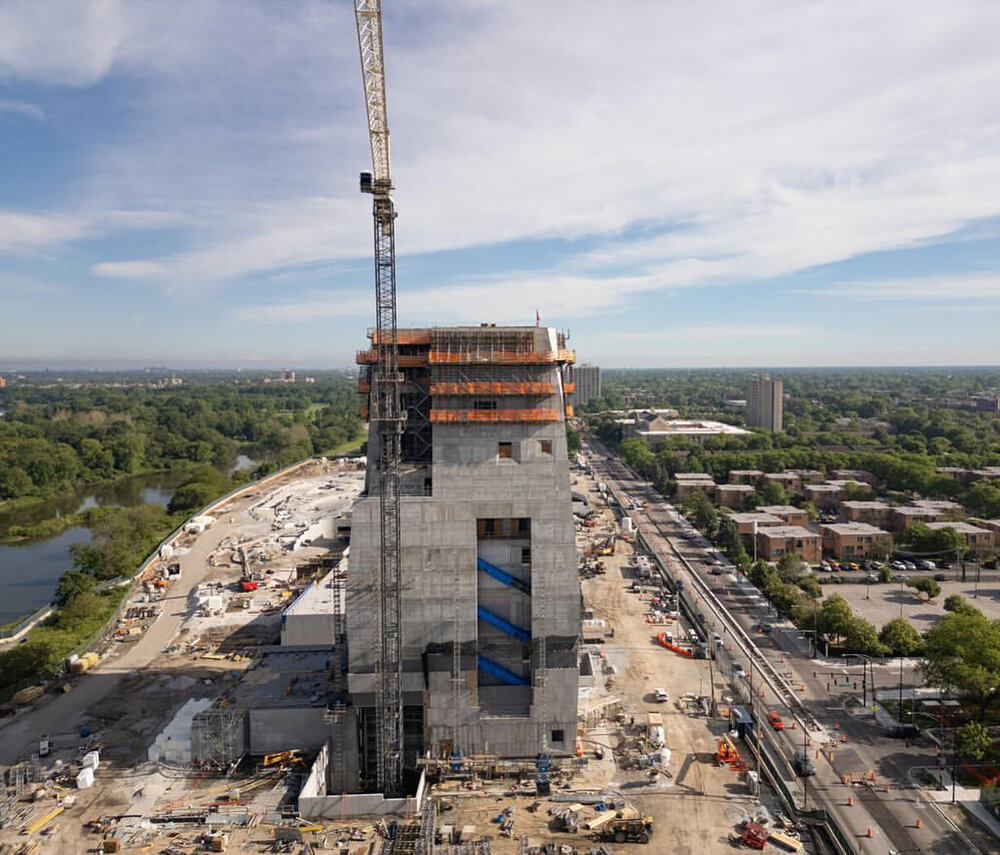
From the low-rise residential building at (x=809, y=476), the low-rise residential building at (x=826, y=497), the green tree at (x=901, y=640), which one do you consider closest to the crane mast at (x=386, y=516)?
the green tree at (x=901, y=640)

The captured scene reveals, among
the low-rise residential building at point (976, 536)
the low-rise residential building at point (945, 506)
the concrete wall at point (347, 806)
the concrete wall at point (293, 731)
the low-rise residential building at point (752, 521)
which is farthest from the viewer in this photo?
the low-rise residential building at point (945, 506)

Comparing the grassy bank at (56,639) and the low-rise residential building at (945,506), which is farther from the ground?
the low-rise residential building at (945,506)

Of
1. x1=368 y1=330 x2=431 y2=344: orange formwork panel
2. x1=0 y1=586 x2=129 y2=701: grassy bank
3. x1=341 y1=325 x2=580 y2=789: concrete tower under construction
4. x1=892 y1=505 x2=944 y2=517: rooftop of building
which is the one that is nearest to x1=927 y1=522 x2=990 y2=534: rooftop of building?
x1=892 y1=505 x2=944 y2=517: rooftop of building

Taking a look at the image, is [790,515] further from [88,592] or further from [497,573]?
[88,592]

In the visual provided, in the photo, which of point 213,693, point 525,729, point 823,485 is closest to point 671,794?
point 525,729

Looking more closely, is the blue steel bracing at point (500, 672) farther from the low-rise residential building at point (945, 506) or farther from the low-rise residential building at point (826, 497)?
the low-rise residential building at point (826, 497)

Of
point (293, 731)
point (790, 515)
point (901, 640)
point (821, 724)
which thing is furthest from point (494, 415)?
point (790, 515)

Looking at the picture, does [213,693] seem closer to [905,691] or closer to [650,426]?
[905,691]

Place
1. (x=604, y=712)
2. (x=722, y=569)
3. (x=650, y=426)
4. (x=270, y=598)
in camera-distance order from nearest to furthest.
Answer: (x=604, y=712) < (x=270, y=598) < (x=722, y=569) < (x=650, y=426)
